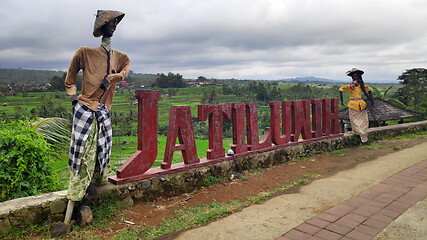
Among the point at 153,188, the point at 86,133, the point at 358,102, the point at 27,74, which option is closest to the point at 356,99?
the point at 358,102

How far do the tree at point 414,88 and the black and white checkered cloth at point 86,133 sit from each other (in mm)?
26909


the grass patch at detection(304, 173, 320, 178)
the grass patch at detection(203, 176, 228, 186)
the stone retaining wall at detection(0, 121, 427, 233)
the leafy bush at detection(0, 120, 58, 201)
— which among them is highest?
the leafy bush at detection(0, 120, 58, 201)

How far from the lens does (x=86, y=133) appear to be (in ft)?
11.6

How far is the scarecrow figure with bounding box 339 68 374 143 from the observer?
8094mm

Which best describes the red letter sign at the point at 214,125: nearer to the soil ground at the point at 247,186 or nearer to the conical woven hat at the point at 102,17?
the soil ground at the point at 247,186

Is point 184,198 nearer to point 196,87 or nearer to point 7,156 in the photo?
point 7,156

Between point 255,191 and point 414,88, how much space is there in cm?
2597

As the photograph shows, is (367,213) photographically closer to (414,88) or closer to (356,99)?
(356,99)

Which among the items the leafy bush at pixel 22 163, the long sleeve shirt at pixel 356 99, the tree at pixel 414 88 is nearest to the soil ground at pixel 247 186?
the leafy bush at pixel 22 163

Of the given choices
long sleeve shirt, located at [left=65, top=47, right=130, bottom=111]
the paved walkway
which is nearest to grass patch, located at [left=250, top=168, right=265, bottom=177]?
the paved walkway

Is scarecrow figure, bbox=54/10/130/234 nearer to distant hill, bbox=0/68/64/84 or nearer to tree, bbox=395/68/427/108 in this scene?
tree, bbox=395/68/427/108

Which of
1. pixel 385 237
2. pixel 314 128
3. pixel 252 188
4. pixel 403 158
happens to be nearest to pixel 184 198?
pixel 252 188

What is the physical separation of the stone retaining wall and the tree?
2129 cm

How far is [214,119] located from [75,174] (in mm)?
2594
